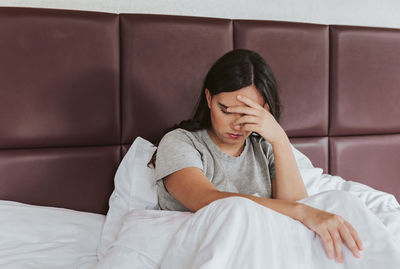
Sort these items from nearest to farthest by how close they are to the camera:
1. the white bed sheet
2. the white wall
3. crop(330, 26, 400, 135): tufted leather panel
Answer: the white bed sheet
the white wall
crop(330, 26, 400, 135): tufted leather panel

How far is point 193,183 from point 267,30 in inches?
32.4

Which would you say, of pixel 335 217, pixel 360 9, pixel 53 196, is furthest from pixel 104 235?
pixel 360 9

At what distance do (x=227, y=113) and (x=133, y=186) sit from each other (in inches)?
16.2

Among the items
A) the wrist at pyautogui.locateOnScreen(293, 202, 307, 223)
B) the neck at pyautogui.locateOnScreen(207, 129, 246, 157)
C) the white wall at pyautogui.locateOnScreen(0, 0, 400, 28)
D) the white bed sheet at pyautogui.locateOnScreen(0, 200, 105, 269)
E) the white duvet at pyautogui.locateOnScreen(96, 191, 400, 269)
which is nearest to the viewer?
the white duvet at pyautogui.locateOnScreen(96, 191, 400, 269)

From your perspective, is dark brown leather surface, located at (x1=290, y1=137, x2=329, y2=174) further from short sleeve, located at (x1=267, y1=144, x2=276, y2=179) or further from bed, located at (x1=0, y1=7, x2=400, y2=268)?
short sleeve, located at (x1=267, y1=144, x2=276, y2=179)

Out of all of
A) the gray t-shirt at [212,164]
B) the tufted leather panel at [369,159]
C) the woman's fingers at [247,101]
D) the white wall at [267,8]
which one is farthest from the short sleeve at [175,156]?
the tufted leather panel at [369,159]

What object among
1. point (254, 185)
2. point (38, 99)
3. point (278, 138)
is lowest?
point (254, 185)

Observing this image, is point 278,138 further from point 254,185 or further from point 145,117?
point 145,117

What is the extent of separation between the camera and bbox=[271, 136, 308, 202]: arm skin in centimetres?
117

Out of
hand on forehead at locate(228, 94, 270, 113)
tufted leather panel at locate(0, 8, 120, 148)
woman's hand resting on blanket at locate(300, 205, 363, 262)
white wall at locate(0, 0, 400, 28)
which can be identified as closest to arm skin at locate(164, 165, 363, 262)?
woman's hand resting on blanket at locate(300, 205, 363, 262)

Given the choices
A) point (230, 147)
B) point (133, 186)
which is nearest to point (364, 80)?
point (230, 147)

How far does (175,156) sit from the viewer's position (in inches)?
42.9

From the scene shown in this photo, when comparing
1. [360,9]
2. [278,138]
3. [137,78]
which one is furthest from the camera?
[360,9]

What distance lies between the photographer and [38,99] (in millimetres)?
1304
